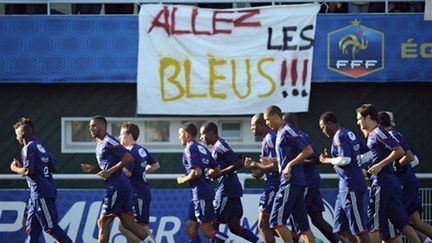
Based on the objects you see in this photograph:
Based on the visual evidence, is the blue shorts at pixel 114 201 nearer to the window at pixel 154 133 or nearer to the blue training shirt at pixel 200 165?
the blue training shirt at pixel 200 165

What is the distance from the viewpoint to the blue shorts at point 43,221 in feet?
57.1

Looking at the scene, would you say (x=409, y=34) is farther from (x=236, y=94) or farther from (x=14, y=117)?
(x=14, y=117)

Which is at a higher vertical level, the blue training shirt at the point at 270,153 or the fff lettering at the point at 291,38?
the fff lettering at the point at 291,38

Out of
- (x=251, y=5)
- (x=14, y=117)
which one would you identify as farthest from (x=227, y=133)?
(x=14, y=117)

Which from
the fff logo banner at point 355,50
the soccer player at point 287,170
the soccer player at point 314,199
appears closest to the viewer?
the soccer player at point 287,170

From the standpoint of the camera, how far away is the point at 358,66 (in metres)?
21.5

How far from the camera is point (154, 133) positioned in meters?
22.2

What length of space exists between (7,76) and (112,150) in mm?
4766

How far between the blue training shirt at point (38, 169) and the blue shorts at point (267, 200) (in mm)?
3060

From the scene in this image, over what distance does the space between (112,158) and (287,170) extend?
276cm

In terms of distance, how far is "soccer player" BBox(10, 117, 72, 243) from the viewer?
17438 mm

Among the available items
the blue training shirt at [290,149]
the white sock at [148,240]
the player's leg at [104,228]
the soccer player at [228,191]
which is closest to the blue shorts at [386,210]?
the blue training shirt at [290,149]

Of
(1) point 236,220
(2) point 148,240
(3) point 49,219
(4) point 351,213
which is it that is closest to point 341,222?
(4) point 351,213

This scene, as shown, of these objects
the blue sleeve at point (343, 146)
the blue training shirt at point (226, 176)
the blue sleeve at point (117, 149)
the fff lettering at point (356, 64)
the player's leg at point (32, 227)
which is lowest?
the player's leg at point (32, 227)
